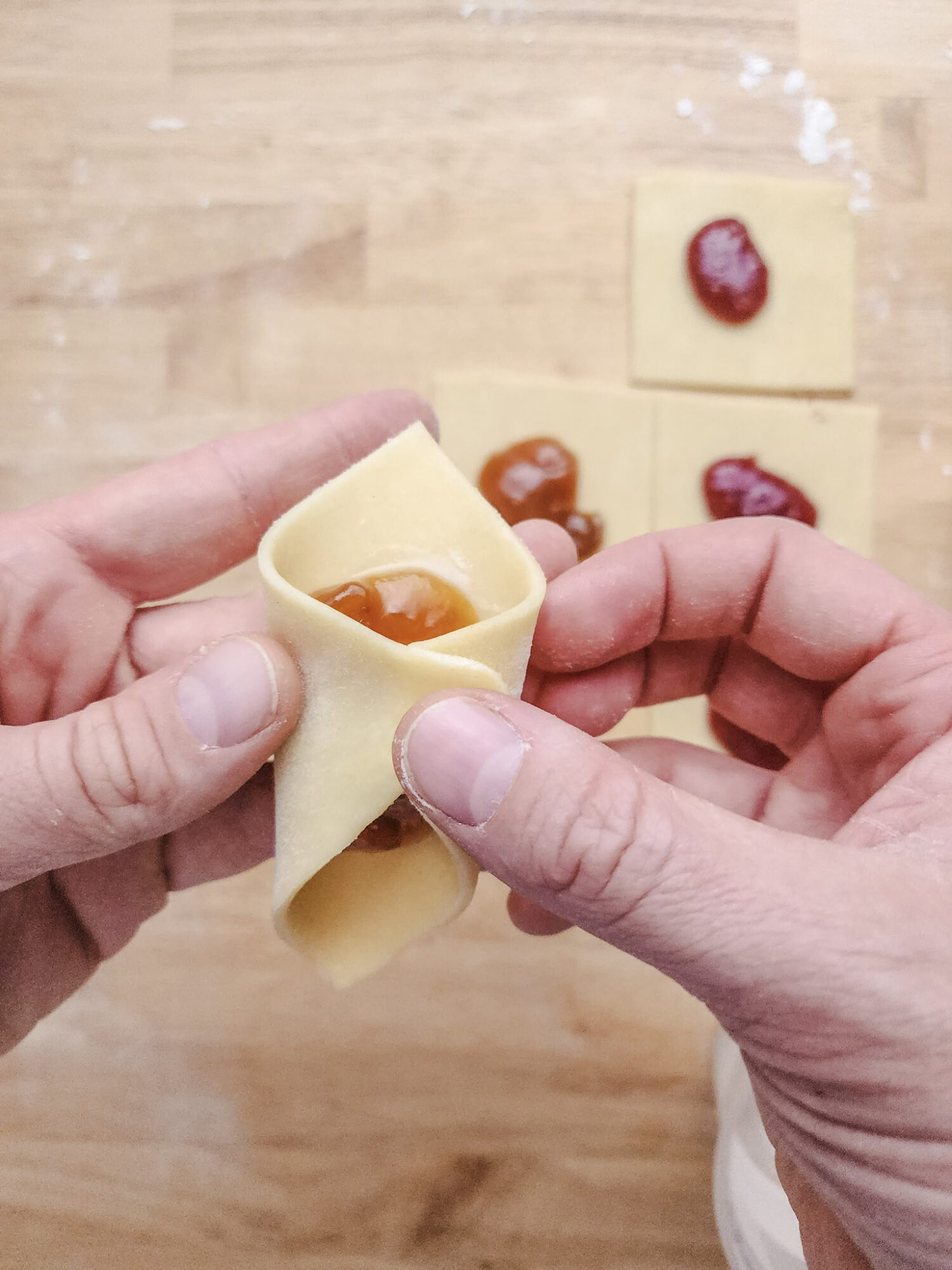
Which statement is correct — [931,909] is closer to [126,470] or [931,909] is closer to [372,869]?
[372,869]

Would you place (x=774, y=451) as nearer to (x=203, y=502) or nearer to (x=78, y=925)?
(x=203, y=502)

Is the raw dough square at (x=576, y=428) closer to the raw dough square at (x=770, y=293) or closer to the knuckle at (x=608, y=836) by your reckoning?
the raw dough square at (x=770, y=293)

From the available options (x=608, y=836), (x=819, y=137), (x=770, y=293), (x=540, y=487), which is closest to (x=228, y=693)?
(x=608, y=836)

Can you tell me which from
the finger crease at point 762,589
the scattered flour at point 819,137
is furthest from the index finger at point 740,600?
the scattered flour at point 819,137

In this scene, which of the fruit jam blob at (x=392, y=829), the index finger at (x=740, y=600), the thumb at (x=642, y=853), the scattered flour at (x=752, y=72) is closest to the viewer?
the thumb at (x=642, y=853)

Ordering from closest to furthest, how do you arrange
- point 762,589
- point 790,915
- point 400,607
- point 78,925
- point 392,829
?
point 790,915 → point 400,607 → point 392,829 → point 762,589 → point 78,925
